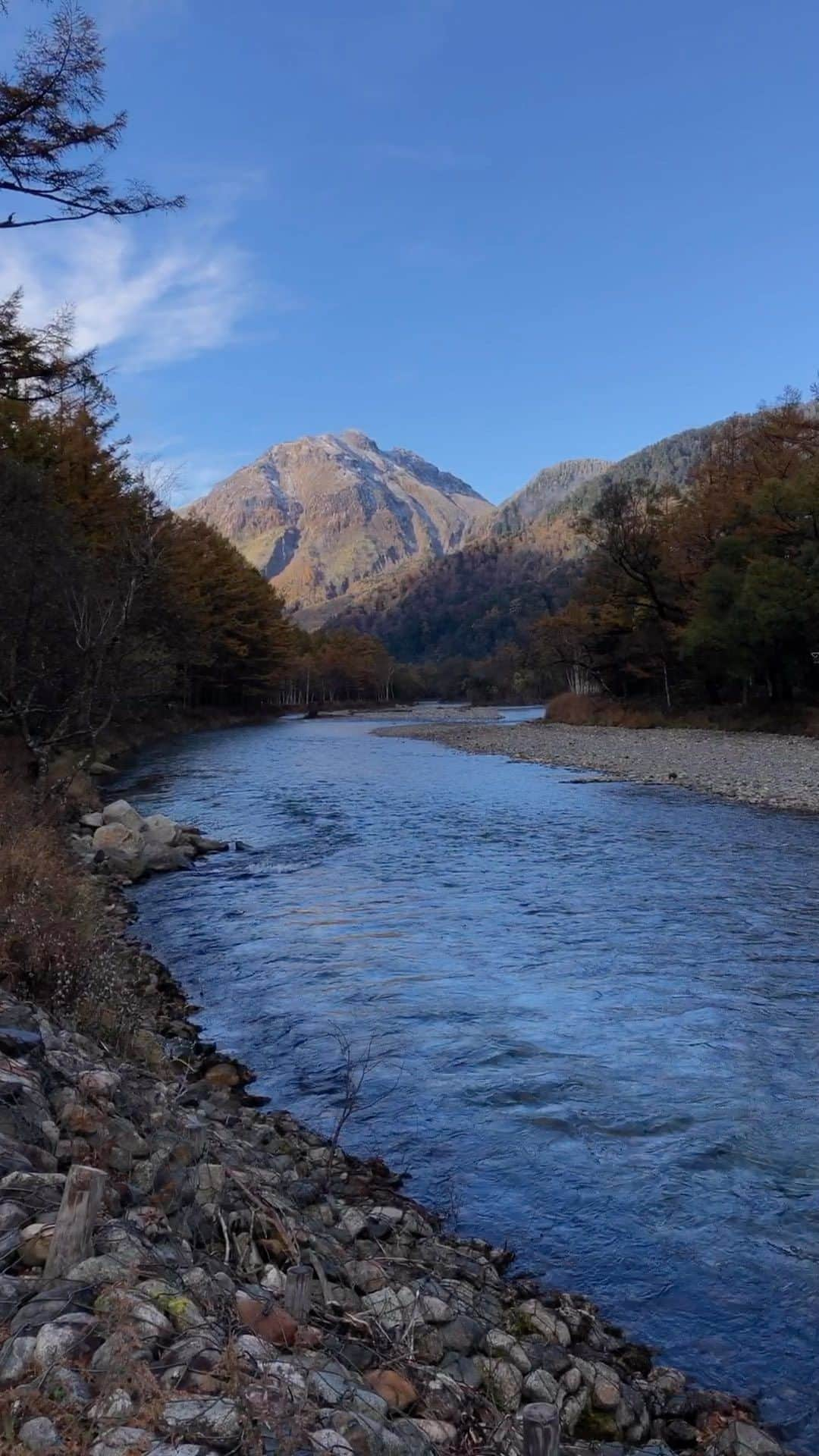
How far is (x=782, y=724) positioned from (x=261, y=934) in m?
35.9

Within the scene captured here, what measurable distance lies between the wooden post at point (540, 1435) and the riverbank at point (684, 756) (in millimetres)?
19383

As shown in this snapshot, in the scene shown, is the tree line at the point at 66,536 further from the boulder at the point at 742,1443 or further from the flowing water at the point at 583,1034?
the boulder at the point at 742,1443

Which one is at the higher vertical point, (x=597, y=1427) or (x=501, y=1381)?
(x=501, y=1381)

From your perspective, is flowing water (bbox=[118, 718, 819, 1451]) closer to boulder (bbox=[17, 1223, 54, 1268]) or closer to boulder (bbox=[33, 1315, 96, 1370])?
boulder (bbox=[17, 1223, 54, 1268])

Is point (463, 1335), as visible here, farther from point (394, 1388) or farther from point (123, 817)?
point (123, 817)

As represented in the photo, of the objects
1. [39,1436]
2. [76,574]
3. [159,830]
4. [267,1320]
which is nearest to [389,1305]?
[267,1320]

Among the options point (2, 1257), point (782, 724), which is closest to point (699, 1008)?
point (2, 1257)

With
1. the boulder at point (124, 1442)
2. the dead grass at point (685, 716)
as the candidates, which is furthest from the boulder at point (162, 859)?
the dead grass at point (685, 716)

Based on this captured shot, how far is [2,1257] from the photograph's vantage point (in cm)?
311

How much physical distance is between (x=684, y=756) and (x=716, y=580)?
47.1 feet

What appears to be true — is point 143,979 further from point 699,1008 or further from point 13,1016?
point 699,1008

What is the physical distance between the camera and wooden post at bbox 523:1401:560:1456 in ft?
8.39

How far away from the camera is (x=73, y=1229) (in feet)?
10.2

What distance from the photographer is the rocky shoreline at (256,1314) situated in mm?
2525
